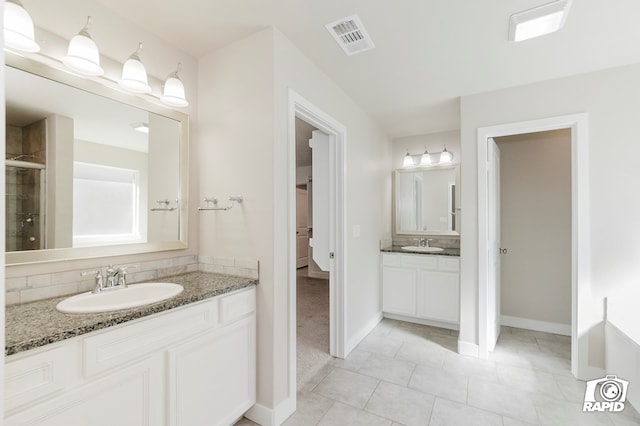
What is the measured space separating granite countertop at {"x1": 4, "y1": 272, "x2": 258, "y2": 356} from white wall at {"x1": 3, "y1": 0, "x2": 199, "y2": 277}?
9.5 inches

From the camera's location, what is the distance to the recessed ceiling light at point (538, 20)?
1.61 m

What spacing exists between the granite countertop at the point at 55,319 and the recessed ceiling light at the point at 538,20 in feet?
7.82

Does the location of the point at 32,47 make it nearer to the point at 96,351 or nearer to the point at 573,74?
the point at 96,351

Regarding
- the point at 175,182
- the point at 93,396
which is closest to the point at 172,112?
the point at 175,182

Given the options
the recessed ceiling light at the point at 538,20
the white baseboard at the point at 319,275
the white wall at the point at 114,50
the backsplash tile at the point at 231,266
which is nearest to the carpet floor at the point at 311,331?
the white baseboard at the point at 319,275

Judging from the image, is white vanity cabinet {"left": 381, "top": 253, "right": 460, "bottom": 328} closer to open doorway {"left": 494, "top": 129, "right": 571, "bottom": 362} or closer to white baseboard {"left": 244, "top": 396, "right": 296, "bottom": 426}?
open doorway {"left": 494, "top": 129, "right": 571, "bottom": 362}

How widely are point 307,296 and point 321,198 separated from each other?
248 cm

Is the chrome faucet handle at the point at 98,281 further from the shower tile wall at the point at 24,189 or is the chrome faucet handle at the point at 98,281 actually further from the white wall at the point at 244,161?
the white wall at the point at 244,161

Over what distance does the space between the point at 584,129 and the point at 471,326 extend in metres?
1.96

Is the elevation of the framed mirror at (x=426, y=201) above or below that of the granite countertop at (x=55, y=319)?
above

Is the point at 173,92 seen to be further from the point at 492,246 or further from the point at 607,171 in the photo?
the point at 607,171

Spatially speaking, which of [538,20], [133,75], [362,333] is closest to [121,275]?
[133,75]

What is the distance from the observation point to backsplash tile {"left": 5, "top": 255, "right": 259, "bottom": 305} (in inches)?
52.4

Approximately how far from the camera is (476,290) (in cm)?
270
